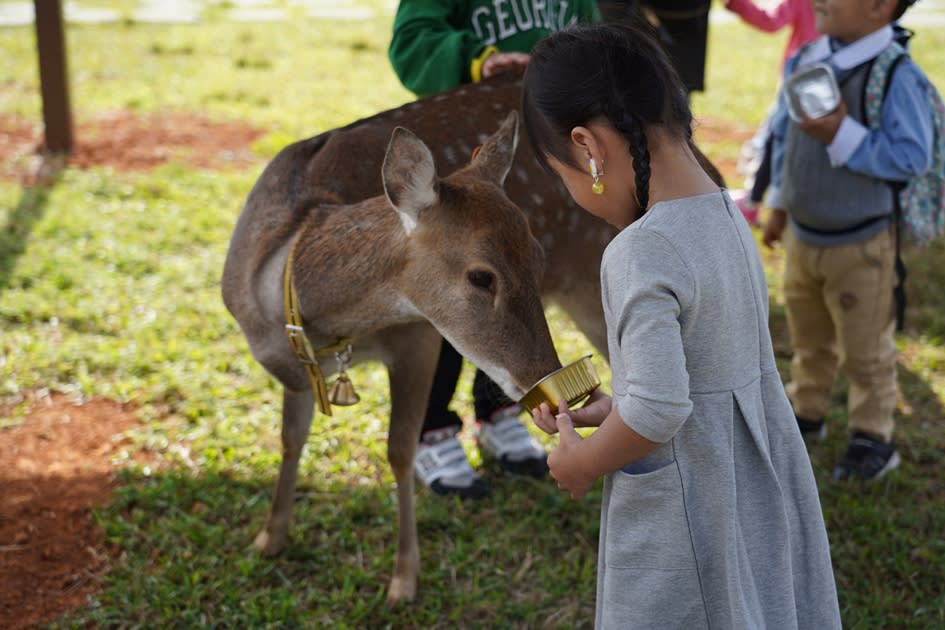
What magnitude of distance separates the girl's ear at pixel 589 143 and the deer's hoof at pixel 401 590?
6.16ft

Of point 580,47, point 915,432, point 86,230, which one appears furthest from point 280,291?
point 86,230

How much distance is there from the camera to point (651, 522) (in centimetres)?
202

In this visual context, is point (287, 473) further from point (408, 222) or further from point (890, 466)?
point (890, 466)

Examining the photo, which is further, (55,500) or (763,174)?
(763,174)

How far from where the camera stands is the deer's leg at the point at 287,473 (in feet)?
11.6

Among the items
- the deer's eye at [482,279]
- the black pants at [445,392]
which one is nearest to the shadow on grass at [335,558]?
the black pants at [445,392]

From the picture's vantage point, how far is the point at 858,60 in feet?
12.1

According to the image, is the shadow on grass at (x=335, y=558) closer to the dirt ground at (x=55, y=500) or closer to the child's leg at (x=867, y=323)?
the dirt ground at (x=55, y=500)

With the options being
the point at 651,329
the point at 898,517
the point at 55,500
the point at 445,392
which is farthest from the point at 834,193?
the point at 55,500

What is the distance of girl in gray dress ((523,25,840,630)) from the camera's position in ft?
6.16

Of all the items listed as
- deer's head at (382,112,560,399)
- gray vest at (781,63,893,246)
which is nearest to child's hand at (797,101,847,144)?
gray vest at (781,63,893,246)

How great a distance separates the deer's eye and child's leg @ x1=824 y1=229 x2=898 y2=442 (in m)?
1.81

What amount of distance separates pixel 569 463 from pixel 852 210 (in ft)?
7.28

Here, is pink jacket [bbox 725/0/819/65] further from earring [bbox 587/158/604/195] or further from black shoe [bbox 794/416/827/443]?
earring [bbox 587/158/604/195]
